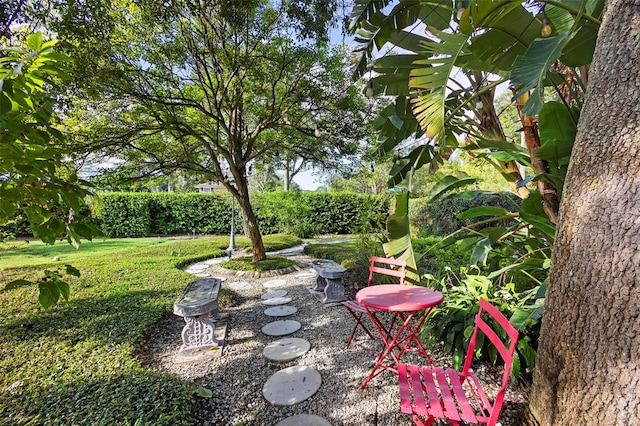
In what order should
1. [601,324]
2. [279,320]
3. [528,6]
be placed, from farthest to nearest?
1. [279,320]
2. [528,6]
3. [601,324]

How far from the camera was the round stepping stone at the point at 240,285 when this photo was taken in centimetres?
526

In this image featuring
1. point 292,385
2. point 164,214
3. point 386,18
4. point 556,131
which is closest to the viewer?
point 556,131

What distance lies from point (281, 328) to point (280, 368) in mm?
866

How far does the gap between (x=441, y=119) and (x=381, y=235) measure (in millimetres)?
3687

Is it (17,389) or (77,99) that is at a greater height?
(77,99)

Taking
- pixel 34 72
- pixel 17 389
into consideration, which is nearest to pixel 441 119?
pixel 34 72

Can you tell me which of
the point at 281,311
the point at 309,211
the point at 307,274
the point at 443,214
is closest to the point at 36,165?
the point at 281,311

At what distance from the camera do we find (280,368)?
104 inches

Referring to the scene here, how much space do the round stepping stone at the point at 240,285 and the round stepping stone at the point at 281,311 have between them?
1255 mm

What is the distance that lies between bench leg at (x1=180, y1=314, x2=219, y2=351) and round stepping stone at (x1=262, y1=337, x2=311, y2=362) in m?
0.58

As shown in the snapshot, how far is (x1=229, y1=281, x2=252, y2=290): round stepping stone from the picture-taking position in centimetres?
526

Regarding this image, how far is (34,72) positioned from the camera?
3.56 ft

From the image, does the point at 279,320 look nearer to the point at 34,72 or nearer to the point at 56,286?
the point at 56,286

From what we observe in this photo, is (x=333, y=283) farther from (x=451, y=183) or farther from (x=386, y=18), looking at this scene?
(x=386, y=18)
